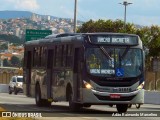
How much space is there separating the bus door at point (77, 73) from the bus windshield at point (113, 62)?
0.41 m

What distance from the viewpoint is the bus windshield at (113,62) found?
22.3 m

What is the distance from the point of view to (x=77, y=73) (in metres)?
22.9

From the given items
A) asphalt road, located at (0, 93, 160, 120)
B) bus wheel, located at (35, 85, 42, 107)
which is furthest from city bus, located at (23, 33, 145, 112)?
bus wheel, located at (35, 85, 42, 107)

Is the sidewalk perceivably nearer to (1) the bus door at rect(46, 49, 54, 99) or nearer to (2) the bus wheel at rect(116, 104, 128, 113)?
(1) the bus door at rect(46, 49, 54, 99)

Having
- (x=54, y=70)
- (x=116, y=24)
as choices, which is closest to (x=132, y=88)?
(x=54, y=70)

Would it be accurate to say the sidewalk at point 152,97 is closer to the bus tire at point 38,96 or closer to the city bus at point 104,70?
the bus tire at point 38,96

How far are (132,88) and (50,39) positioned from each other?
19.7 ft

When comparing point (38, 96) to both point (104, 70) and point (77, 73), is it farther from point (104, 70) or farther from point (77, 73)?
point (104, 70)

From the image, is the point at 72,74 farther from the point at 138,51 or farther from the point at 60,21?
the point at 60,21

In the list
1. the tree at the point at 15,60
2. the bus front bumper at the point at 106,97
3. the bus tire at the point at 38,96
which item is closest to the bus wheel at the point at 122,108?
the bus front bumper at the point at 106,97

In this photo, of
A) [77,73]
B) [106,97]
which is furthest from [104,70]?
[77,73]

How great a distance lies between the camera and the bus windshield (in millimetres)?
22344

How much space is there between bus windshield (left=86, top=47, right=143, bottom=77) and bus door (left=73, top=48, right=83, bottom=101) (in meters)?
0.41

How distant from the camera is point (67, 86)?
79.4ft
